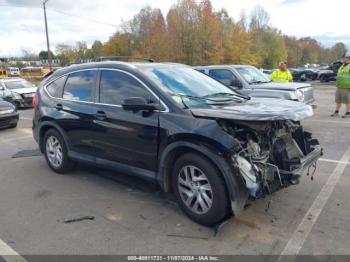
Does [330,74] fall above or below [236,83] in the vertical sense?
above

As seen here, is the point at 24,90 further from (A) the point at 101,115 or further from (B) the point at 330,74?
(B) the point at 330,74

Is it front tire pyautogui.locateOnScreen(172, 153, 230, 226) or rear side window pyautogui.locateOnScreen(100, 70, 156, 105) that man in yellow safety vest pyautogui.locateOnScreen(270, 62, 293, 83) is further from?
front tire pyautogui.locateOnScreen(172, 153, 230, 226)

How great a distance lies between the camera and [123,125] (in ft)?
14.1

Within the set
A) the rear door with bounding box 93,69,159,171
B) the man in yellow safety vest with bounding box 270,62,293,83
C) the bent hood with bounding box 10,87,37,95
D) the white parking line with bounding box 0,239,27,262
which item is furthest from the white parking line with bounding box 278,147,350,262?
the bent hood with bounding box 10,87,37,95

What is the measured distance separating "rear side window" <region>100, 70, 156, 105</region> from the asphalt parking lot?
51.7 inches

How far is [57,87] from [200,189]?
10.5 ft

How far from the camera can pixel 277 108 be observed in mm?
3711

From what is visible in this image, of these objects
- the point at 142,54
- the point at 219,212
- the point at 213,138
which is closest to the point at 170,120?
the point at 213,138

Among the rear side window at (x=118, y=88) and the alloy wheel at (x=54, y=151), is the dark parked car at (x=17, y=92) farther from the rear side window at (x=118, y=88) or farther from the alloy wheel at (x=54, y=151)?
the rear side window at (x=118, y=88)

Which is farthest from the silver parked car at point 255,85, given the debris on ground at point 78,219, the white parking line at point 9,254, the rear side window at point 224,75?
the white parking line at point 9,254

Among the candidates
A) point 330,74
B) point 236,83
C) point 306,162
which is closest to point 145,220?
point 306,162

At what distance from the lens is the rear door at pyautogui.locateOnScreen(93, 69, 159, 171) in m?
4.06

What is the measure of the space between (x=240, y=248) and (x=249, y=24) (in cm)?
7838

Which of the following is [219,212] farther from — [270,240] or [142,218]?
[142,218]
